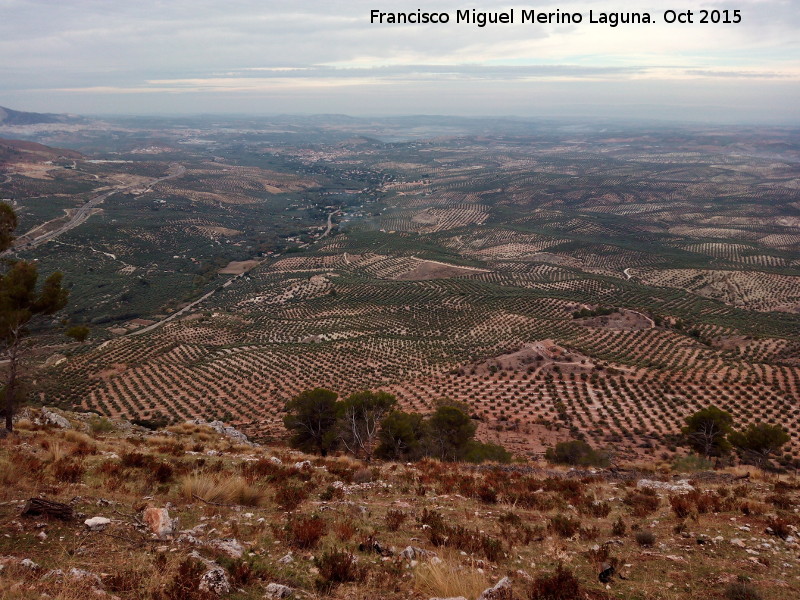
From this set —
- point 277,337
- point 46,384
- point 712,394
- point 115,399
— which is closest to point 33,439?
point 115,399

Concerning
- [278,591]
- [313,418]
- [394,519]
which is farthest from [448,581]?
[313,418]

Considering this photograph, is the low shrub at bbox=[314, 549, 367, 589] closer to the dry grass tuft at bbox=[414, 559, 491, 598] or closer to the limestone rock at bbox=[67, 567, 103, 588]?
the dry grass tuft at bbox=[414, 559, 491, 598]

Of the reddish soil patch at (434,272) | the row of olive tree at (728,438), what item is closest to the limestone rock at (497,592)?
the row of olive tree at (728,438)

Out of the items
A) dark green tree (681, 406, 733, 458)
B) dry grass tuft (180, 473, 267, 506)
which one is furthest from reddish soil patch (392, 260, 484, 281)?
dry grass tuft (180, 473, 267, 506)

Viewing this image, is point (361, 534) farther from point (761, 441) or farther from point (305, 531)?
point (761, 441)

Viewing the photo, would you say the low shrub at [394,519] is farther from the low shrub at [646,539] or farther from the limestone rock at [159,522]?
the low shrub at [646,539]

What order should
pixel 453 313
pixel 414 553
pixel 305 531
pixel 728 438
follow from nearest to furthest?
pixel 414 553
pixel 305 531
pixel 728 438
pixel 453 313
